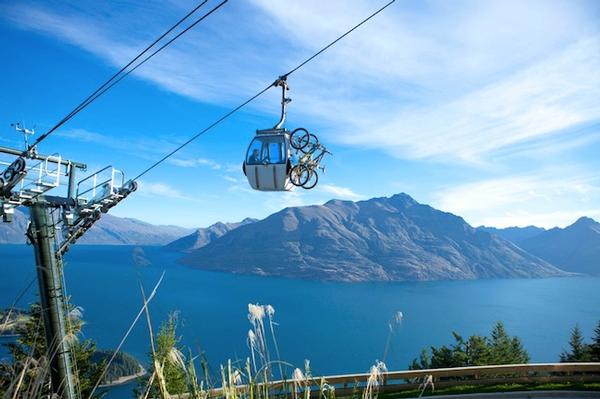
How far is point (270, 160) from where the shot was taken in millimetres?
10008

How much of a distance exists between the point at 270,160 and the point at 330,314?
329 ft

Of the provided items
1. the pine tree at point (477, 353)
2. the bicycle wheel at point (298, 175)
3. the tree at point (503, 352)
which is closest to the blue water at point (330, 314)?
the tree at point (503, 352)

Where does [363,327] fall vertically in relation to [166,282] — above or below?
below

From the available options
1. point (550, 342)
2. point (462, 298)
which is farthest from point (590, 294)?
point (550, 342)

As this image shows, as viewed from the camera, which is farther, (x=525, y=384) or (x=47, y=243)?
(x=525, y=384)

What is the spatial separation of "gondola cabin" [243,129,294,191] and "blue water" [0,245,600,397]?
112 feet

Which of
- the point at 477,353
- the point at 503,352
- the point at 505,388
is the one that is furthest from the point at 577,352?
the point at 505,388

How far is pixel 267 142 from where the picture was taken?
1006 centimetres

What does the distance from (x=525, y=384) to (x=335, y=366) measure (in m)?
57.8

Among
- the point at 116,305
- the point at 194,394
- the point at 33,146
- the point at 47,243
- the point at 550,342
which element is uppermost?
the point at 33,146

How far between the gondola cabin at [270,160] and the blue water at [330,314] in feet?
112

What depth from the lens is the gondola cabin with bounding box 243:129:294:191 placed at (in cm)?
993

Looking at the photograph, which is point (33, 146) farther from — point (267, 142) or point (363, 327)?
point (363, 327)

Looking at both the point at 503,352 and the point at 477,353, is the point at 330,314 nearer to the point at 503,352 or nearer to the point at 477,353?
the point at 503,352
